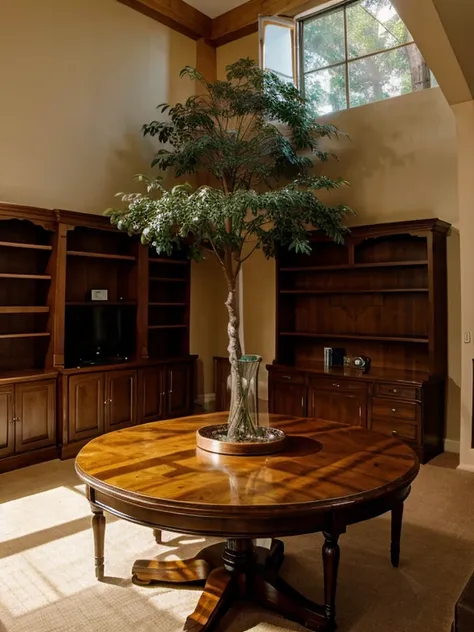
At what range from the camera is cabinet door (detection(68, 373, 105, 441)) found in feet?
14.1

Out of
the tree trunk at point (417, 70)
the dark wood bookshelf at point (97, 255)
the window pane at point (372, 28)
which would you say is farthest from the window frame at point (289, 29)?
the dark wood bookshelf at point (97, 255)

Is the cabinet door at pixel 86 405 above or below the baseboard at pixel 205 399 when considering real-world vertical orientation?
above

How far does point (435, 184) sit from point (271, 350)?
247 cm

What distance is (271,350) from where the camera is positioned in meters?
5.77

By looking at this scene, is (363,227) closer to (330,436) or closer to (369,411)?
(369,411)

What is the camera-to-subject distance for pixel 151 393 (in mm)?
5051

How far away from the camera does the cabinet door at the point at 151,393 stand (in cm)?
494

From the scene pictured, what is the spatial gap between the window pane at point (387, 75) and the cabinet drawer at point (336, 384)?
2.92 m

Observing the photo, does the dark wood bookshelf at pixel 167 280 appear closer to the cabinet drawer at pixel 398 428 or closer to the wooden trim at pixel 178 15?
the cabinet drawer at pixel 398 428

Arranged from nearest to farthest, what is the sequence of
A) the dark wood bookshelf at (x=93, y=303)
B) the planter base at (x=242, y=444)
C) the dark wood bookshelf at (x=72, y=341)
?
the planter base at (x=242, y=444), the dark wood bookshelf at (x=72, y=341), the dark wood bookshelf at (x=93, y=303)

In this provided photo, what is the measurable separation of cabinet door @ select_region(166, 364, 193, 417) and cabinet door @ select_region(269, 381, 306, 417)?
0.94 metres

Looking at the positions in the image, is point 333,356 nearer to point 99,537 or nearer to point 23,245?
point 23,245

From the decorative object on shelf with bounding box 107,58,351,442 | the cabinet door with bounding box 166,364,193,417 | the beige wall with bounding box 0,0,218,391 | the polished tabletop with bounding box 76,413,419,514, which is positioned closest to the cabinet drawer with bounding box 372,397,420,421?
the decorative object on shelf with bounding box 107,58,351,442

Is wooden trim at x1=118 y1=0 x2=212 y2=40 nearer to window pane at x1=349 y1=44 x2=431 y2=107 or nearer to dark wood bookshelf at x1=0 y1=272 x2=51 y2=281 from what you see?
window pane at x1=349 y1=44 x2=431 y2=107
